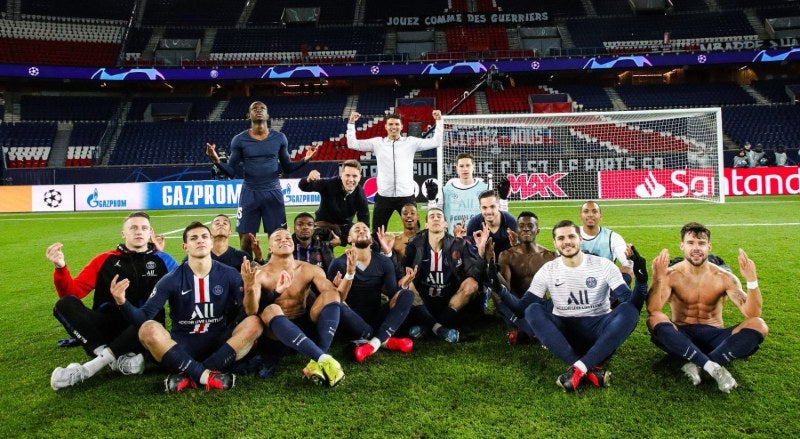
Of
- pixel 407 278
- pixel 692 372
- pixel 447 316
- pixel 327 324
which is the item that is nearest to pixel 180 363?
pixel 327 324

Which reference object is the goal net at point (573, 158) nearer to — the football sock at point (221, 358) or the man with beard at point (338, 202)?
the man with beard at point (338, 202)

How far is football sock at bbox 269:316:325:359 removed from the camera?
405 cm

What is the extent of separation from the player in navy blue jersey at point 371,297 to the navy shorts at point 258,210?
6.12 feet

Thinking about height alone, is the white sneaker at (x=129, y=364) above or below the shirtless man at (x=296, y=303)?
below

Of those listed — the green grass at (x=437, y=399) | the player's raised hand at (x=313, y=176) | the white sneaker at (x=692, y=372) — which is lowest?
the green grass at (x=437, y=399)

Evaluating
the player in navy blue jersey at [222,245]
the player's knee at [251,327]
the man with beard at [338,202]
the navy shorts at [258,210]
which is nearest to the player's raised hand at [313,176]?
the man with beard at [338,202]

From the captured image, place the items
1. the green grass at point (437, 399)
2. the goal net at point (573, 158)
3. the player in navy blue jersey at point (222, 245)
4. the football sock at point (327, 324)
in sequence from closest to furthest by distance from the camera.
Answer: the green grass at point (437, 399) → the football sock at point (327, 324) → the player in navy blue jersey at point (222, 245) → the goal net at point (573, 158)

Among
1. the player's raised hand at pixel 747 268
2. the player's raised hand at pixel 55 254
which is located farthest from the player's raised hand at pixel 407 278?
the player's raised hand at pixel 55 254

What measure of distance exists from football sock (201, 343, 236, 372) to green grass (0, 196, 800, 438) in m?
0.21

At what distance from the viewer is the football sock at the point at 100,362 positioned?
165 inches

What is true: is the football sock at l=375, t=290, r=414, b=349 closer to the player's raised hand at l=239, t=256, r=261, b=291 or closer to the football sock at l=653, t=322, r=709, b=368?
the player's raised hand at l=239, t=256, r=261, b=291

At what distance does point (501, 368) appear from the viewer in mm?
Answer: 4301

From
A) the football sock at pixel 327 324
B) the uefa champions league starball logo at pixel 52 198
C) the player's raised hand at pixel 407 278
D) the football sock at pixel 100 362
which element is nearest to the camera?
the football sock at pixel 100 362

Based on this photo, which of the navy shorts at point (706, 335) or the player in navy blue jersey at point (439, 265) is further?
the player in navy blue jersey at point (439, 265)
